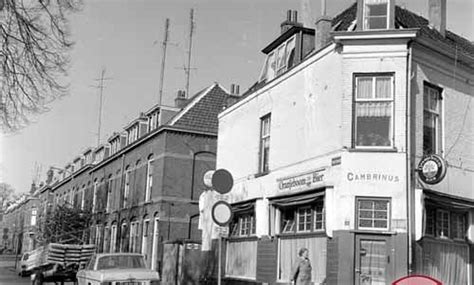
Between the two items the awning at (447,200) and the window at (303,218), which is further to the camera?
the window at (303,218)

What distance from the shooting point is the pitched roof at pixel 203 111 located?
32.8m

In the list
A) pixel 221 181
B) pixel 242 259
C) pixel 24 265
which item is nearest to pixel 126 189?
pixel 24 265

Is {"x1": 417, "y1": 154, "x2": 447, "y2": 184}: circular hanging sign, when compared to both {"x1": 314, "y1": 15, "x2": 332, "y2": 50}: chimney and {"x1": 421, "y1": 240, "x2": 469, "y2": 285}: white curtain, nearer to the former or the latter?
{"x1": 421, "y1": 240, "x2": 469, "y2": 285}: white curtain

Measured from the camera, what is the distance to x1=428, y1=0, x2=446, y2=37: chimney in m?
19.6

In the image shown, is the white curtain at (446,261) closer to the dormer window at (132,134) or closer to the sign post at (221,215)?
the sign post at (221,215)

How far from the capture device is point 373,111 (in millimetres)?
15750

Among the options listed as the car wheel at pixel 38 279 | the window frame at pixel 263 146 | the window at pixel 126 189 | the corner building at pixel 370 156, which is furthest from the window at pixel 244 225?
the window at pixel 126 189

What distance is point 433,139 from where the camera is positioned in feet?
53.7

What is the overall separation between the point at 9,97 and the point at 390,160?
9319mm

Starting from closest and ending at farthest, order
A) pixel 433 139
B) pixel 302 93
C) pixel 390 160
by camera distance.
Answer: pixel 390 160 < pixel 433 139 < pixel 302 93

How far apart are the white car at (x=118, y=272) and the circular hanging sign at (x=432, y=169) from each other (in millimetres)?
7819

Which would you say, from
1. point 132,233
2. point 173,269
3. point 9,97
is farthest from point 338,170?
point 132,233

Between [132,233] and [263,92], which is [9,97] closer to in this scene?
[263,92]

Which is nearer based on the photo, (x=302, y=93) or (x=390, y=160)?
(x=390, y=160)
